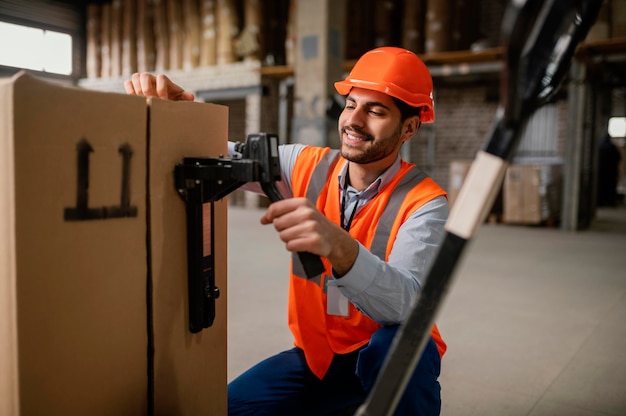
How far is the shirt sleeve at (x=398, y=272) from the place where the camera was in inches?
44.4

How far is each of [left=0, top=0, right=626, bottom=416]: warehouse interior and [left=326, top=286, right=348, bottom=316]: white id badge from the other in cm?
96

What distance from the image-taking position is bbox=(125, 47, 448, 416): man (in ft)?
4.74

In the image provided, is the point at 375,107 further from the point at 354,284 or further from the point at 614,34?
the point at 614,34

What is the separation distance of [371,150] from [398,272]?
54cm

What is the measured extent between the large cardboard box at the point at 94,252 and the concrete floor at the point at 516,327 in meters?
0.65

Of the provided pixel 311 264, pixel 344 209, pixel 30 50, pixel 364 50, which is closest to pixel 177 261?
pixel 311 264

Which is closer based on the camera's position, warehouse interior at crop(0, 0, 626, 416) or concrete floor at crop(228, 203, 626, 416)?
concrete floor at crop(228, 203, 626, 416)

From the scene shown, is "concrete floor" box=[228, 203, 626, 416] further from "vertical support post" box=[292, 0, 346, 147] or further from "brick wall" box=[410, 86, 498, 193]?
"brick wall" box=[410, 86, 498, 193]

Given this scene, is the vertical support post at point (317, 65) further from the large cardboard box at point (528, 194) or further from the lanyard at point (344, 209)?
the lanyard at point (344, 209)

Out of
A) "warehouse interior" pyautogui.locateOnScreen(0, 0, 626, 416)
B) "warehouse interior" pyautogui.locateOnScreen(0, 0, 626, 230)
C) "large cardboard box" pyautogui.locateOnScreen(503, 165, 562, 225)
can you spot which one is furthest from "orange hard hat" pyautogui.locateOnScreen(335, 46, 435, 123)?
"large cardboard box" pyautogui.locateOnScreen(503, 165, 562, 225)

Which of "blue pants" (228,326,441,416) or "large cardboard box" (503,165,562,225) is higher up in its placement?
"large cardboard box" (503,165,562,225)

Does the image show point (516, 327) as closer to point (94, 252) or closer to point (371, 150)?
point (371, 150)

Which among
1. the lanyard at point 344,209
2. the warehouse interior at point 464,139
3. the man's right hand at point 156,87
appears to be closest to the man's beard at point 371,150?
the lanyard at point 344,209

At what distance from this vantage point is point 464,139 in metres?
9.59
